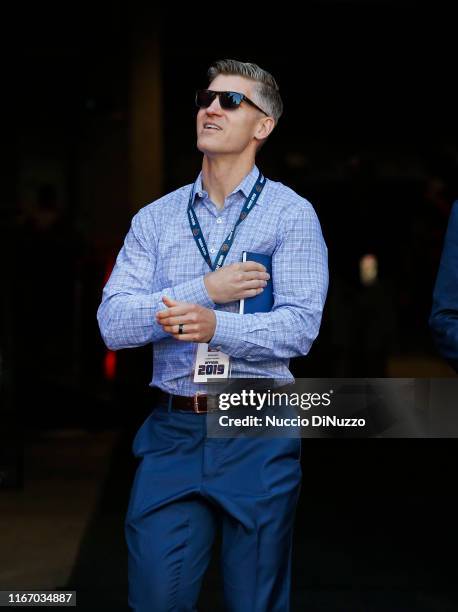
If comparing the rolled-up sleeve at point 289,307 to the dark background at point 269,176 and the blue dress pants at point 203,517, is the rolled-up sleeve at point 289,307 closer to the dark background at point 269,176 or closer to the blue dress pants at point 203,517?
the blue dress pants at point 203,517

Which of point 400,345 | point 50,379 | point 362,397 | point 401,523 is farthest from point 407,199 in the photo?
point 362,397

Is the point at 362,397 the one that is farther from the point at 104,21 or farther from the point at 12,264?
the point at 104,21

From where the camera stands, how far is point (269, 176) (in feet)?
38.8

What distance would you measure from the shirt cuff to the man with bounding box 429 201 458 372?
0.74m

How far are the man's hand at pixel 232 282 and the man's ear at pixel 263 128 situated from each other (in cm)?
42

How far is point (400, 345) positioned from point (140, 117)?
9696 mm

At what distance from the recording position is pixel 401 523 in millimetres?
6355

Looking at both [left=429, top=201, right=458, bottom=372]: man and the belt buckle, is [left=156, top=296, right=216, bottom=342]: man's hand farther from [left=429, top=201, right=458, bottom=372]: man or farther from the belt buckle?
[left=429, top=201, right=458, bottom=372]: man

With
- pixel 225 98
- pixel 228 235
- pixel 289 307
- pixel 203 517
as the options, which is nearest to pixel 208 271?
pixel 228 235

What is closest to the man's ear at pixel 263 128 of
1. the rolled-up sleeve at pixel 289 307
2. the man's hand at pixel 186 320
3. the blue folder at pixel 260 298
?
the rolled-up sleeve at pixel 289 307

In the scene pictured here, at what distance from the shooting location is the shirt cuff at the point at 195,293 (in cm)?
292

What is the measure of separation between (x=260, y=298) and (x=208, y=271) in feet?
0.52

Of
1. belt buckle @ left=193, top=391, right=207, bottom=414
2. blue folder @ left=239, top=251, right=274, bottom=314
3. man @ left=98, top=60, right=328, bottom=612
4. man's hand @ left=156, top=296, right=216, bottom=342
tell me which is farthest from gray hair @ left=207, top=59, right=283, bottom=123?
belt buckle @ left=193, top=391, right=207, bottom=414

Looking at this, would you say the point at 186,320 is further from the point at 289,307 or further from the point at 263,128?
the point at 263,128
